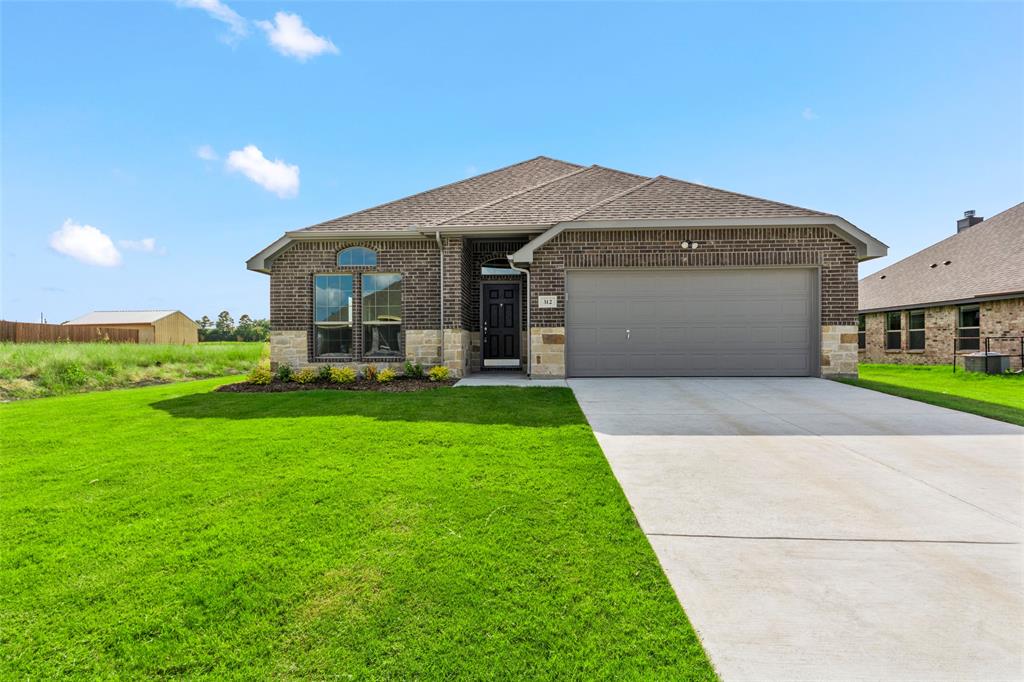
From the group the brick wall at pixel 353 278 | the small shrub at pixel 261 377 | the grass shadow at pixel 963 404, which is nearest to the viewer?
the grass shadow at pixel 963 404

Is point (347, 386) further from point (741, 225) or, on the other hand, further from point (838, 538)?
point (741, 225)

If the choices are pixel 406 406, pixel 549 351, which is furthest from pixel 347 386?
pixel 549 351

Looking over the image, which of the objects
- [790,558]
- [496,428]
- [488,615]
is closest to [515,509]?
[488,615]

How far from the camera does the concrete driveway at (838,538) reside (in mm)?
2018

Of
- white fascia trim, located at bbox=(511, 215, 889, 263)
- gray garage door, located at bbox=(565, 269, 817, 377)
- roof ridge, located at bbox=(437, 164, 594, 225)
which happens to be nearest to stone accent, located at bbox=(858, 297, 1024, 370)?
white fascia trim, located at bbox=(511, 215, 889, 263)

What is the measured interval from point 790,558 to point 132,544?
411 cm

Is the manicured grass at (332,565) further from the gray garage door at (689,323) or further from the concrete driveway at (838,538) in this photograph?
the gray garage door at (689,323)

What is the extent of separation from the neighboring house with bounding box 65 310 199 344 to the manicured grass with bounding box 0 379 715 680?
48.0 m

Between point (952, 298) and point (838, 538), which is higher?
point (952, 298)

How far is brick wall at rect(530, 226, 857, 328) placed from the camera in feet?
32.6

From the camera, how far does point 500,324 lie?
12242 mm

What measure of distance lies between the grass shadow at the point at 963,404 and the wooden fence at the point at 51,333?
30.7 m

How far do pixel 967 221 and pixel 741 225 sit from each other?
21.3 m

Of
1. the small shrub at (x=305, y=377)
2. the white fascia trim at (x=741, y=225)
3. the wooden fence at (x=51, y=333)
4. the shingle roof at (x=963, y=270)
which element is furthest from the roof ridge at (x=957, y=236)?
the wooden fence at (x=51, y=333)
